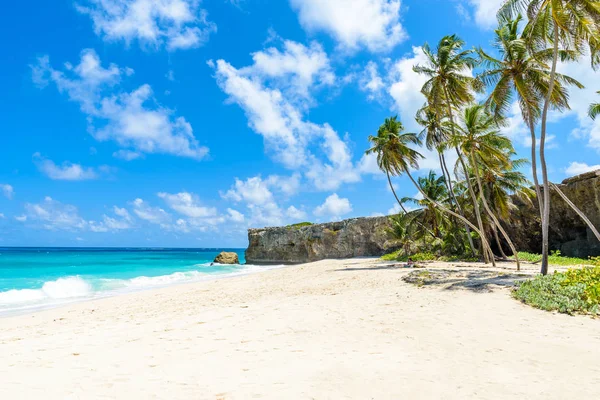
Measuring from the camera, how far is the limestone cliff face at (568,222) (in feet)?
75.6

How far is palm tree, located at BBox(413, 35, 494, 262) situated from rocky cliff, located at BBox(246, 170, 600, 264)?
8777 millimetres

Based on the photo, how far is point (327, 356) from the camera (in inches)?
185

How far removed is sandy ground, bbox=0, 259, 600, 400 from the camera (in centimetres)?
358

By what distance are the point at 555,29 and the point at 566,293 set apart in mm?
9851

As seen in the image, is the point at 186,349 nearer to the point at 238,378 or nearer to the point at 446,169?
the point at 238,378

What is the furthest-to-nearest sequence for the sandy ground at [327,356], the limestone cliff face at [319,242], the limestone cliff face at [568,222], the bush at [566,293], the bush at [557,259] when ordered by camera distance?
the limestone cliff face at [319,242] → the limestone cliff face at [568,222] → the bush at [557,259] → the bush at [566,293] → the sandy ground at [327,356]

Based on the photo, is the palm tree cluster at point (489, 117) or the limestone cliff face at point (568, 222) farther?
the limestone cliff face at point (568, 222)

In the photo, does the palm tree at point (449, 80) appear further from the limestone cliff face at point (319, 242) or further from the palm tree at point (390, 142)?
the limestone cliff face at point (319, 242)

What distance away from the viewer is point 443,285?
10922 mm

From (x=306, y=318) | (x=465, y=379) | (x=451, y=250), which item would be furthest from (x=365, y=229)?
(x=465, y=379)

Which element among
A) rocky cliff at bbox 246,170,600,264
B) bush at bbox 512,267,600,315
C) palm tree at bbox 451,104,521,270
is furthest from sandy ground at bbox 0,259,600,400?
rocky cliff at bbox 246,170,600,264

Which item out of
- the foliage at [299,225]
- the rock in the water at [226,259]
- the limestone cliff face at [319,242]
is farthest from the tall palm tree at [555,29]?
the rock in the water at [226,259]

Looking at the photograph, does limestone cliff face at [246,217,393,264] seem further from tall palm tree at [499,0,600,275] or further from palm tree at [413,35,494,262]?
tall palm tree at [499,0,600,275]

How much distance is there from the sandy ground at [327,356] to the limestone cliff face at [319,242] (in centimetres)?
3216
